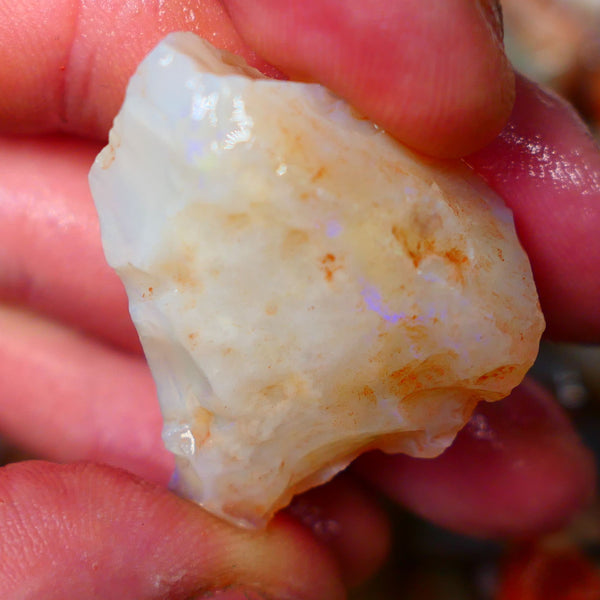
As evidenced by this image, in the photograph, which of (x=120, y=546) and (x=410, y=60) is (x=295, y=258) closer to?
(x=410, y=60)

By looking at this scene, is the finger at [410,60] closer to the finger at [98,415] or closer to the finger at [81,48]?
the finger at [81,48]

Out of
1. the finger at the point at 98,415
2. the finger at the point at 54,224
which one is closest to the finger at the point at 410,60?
the finger at the point at 54,224

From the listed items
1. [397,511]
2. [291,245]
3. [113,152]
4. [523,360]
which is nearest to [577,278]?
[523,360]

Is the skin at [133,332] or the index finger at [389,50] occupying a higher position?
the index finger at [389,50]

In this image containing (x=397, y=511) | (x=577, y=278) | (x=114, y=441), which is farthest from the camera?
(x=397, y=511)

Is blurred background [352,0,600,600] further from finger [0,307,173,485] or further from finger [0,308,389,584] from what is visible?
finger [0,307,173,485]

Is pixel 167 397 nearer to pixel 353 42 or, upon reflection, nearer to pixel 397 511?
pixel 353 42
